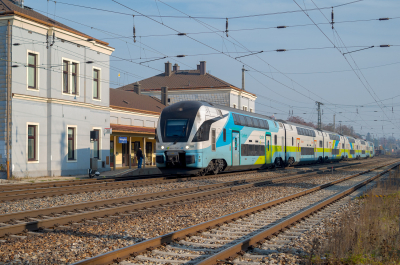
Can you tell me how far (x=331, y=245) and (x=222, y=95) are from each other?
46948 millimetres

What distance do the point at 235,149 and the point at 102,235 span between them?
50.0 feet

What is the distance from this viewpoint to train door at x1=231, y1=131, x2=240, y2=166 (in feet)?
72.2

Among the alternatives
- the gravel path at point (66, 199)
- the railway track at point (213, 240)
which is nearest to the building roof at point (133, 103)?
the gravel path at point (66, 199)

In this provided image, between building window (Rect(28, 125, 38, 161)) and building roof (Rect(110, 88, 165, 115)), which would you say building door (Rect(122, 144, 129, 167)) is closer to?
building roof (Rect(110, 88, 165, 115))

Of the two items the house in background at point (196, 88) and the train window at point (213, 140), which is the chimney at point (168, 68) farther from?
the train window at point (213, 140)

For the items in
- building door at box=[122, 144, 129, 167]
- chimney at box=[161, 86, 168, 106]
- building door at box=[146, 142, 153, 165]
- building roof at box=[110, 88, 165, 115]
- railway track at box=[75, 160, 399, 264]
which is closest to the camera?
railway track at box=[75, 160, 399, 264]

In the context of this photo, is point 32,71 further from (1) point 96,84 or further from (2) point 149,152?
(2) point 149,152

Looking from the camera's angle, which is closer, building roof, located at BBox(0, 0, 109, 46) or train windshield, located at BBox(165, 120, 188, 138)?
train windshield, located at BBox(165, 120, 188, 138)

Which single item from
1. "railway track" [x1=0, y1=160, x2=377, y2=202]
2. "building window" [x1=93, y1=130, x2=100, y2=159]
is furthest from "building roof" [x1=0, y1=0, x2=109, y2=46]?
"railway track" [x1=0, y1=160, x2=377, y2=202]

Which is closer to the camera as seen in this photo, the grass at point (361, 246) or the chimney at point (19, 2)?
the grass at point (361, 246)

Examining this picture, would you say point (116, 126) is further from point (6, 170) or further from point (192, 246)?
point (192, 246)

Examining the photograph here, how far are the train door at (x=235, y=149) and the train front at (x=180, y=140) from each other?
332 centimetres

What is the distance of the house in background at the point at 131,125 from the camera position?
32.9 m

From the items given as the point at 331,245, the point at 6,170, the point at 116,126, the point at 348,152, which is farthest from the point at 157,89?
the point at 331,245
